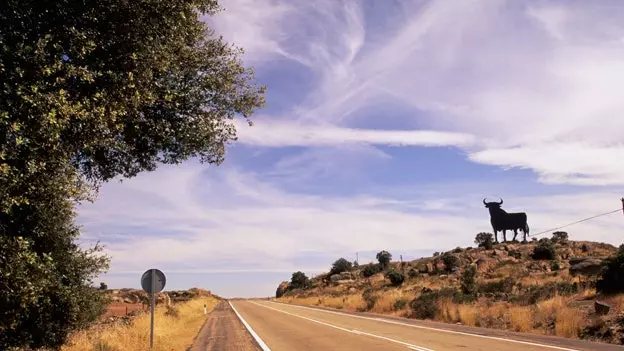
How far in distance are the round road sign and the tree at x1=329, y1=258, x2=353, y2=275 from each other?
97.3 metres

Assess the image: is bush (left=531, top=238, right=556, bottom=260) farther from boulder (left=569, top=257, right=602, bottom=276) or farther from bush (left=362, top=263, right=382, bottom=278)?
bush (left=362, top=263, right=382, bottom=278)

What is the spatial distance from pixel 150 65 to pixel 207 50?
9.75ft

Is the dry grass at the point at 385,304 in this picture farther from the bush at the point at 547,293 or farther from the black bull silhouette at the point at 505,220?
the black bull silhouette at the point at 505,220

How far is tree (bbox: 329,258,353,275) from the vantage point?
11206 cm

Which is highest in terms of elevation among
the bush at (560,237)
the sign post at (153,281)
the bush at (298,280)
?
the bush at (560,237)

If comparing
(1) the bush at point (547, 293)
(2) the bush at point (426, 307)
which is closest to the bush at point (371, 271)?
(2) the bush at point (426, 307)

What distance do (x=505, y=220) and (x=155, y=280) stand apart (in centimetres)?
6961

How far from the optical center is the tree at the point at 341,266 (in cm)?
11206

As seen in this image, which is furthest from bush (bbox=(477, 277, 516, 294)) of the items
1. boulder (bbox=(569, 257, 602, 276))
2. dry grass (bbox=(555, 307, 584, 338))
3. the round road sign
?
the round road sign

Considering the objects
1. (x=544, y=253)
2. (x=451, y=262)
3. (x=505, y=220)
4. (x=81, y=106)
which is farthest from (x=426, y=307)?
(x=505, y=220)

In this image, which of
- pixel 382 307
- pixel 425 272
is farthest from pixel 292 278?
pixel 382 307

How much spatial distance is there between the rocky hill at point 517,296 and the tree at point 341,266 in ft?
132

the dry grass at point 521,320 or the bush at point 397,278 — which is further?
the bush at point 397,278

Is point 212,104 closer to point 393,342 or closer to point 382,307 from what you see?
Result: point 393,342
